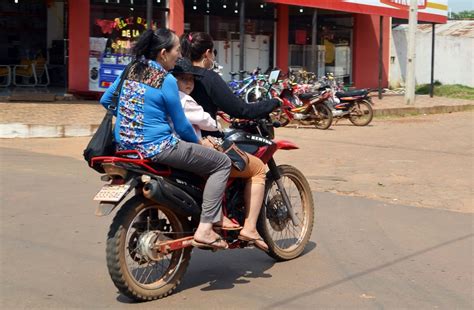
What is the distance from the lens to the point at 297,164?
11516 millimetres

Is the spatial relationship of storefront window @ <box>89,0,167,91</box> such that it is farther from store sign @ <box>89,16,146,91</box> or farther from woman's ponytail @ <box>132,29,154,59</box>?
woman's ponytail @ <box>132,29,154,59</box>

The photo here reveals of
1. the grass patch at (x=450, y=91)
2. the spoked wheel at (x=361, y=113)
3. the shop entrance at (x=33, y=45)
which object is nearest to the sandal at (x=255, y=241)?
the spoked wheel at (x=361, y=113)

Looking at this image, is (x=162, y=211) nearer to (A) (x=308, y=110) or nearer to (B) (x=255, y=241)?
(B) (x=255, y=241)

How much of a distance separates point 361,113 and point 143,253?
13.3 metres

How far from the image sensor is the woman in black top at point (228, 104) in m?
5.45

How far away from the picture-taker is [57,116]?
1539 centimetres

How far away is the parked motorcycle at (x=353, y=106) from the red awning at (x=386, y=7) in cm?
499

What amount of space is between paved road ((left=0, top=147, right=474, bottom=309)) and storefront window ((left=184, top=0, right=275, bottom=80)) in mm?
13790

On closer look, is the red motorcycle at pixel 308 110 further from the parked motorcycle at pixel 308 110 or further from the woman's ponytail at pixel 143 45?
the woman's ponytail at pixel 143 45

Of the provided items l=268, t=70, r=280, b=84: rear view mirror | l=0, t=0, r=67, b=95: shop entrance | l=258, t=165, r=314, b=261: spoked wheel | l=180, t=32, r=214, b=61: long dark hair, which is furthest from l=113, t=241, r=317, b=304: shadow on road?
l=0, t=0, r=67, b=95: shop entrance

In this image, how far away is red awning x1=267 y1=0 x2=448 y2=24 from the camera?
2328 centimetres

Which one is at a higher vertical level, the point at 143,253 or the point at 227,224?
the point at 227,224

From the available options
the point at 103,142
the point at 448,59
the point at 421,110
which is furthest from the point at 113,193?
the point at 448,59

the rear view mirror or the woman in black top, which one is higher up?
the rear view mirror
